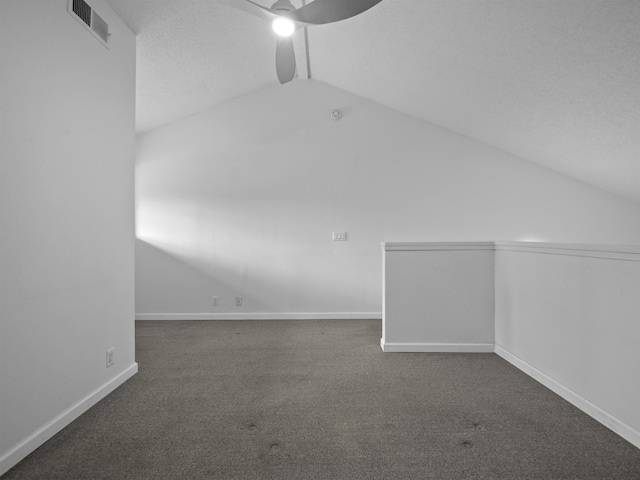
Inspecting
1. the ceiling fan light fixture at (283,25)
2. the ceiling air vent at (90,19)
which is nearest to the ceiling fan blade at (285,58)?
the ceiling fan light fixture at (283,25)

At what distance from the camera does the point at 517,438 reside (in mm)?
1668

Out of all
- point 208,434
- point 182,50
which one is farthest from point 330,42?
point 208,434

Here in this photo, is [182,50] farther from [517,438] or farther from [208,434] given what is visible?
[517,438]

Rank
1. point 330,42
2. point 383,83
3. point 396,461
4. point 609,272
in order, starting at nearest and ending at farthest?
1. point 396,461
2. point 609,272
3. point 330,42
4. point 383,83

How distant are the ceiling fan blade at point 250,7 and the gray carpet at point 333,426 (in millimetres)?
2103

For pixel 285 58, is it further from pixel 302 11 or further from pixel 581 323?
pixel 581 323

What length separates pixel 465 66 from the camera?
2949 mm

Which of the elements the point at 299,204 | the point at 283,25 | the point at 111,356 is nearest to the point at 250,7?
the point at 283,25

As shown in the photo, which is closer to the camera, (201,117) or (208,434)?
(208,434)

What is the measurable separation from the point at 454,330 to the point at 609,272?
4.40ft

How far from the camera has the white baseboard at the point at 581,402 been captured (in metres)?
1.65

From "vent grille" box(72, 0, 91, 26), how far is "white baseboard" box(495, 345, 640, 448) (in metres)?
3.65

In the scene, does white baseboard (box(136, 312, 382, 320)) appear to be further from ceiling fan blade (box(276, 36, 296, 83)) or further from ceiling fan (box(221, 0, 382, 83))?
ceiling fan (box(221, 0, 382, 83))

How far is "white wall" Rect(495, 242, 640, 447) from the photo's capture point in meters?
1.68
